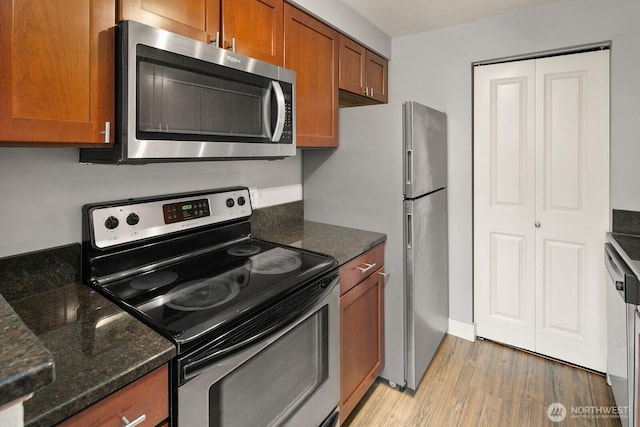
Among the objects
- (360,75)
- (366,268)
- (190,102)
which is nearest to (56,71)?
(190,102)

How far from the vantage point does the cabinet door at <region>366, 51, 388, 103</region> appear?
2451 mm

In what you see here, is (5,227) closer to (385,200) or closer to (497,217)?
(385,200)

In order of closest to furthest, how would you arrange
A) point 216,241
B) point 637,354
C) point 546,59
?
1. point 637,354
2. point 216,241
3. point 546,59

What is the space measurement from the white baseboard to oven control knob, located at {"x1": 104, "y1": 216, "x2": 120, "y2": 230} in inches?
90.8

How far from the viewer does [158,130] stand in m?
1.14

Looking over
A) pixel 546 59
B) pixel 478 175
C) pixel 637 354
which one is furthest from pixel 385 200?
pixel 546 59

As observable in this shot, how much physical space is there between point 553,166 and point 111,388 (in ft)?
8.22

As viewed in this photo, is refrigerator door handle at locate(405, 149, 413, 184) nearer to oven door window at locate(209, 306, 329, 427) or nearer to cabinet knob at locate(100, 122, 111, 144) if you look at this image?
Result: oven door window at locate(209, 306, 329, 427)

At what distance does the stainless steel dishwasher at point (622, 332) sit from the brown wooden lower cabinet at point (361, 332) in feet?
3.46

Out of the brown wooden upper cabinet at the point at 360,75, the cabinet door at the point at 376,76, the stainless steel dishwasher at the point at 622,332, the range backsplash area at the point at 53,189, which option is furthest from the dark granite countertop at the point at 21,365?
the cabinet door at the point at 376,76

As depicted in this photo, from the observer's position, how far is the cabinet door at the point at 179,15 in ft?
3.63

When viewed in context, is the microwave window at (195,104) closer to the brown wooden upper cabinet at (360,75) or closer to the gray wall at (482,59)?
the brown wooden upper cabinet at (360,75)

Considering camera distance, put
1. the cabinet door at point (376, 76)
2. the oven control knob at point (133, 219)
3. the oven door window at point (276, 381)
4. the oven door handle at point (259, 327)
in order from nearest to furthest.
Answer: the oven door handle at point (259, 327) < the oven door window at point (276, 381) < the oven control knob at point (133, 219) < the cabinet door at point (376, 76)

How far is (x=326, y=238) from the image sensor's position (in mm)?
1928
